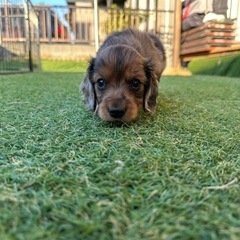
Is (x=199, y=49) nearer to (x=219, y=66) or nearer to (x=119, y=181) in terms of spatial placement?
(x=219, y=66)

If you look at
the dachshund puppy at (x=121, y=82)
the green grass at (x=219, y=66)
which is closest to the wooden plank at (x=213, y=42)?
the green grass at (x=219, y=66)

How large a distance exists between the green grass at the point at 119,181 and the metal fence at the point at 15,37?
332cm

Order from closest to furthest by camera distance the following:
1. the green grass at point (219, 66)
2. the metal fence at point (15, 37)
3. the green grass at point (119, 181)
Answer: the green grass at point (119, 181)
the metal fence at point (15, 37)
the green grass at point (219, 66)

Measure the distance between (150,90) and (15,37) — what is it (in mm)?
3731

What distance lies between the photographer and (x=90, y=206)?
0.51 m

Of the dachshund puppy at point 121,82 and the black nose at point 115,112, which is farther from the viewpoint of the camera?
the dachshund puppy at point 121,82

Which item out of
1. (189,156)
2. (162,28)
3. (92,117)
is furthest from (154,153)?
(162,28)

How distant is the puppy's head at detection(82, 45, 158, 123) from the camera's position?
4.47 feet

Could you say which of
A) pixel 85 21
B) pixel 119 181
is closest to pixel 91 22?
pixel 85 21

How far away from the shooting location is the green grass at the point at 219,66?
4379mm

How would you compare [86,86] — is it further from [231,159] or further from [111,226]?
[111,226]

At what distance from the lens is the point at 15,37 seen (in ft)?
15.0

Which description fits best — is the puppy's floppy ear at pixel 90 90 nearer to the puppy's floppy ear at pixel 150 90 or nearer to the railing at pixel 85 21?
the puppy's floppy ear at pixel 150 90

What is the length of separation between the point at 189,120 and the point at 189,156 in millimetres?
508
